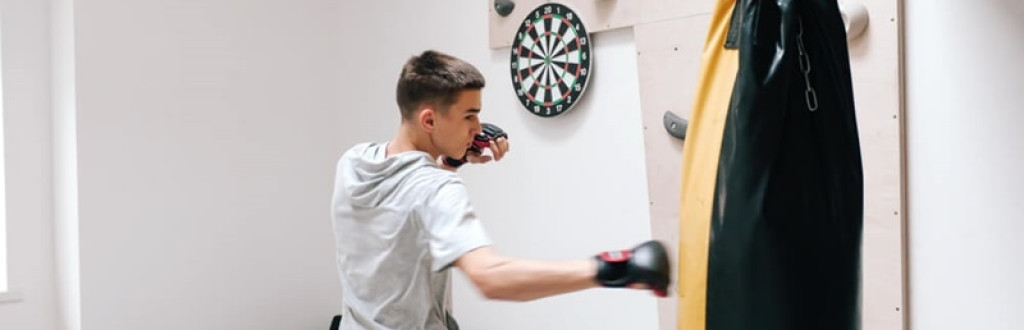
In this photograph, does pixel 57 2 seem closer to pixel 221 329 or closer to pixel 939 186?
pixel 221 329

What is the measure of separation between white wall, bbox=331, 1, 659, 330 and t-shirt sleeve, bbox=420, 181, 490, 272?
5.10 ft

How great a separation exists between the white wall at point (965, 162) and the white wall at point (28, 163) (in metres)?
3.31

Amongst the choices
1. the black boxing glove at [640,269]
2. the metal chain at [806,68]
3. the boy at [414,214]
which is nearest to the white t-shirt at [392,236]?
the boy at [414,214]

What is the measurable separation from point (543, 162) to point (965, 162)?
5.30ft

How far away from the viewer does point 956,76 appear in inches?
99.1

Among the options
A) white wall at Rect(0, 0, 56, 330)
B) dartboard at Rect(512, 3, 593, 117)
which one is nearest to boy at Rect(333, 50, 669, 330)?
dartboard at Rect(512, 3, 593, 117)

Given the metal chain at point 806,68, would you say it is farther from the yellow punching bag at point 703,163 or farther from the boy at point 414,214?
the boy at point 414,214

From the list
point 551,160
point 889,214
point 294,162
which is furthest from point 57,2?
point 889,214

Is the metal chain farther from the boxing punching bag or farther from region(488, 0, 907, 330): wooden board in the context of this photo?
region(488, 0, 907, 330): wooden board

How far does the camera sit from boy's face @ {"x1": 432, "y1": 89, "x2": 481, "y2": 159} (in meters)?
2.16

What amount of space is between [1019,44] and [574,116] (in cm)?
158

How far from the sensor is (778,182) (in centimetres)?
139

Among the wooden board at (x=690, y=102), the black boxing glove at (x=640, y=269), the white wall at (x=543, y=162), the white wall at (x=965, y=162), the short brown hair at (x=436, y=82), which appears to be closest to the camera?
the black boxing glove at (x=640, y=269)

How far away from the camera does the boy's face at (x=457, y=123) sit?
2.16 m
